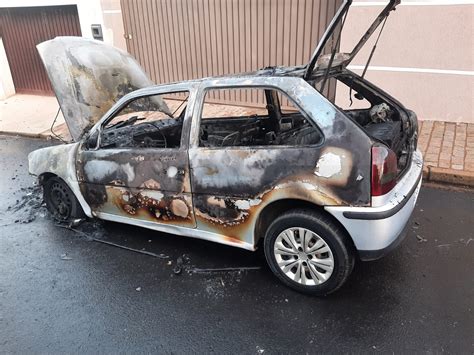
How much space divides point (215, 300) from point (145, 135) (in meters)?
1.94

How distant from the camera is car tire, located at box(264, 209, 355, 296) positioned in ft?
10.1

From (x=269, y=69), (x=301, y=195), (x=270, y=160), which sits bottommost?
(x=301, y=195)

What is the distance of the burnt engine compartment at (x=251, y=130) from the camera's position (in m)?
3.85

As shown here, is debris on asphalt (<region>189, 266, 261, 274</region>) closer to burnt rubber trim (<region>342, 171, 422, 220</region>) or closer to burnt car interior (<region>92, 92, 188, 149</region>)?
burnt rubber trim (<region>342, 171, 422, 220</region>)

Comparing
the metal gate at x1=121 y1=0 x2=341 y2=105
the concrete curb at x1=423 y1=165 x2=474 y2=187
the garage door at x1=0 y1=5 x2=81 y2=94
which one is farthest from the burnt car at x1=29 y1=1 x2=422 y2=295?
the garage door at x1=0 y1=5 x2=81 y2=94

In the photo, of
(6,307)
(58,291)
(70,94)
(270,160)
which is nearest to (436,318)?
(270,160)

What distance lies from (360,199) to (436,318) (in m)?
1.08

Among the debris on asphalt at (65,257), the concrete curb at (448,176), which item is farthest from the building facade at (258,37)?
the debris on asphalt at (65,257)

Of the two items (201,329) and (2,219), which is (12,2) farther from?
(201,329)

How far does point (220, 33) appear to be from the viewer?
8422 millimetres

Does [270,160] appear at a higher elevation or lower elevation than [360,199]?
higher

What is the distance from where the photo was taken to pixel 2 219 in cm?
500

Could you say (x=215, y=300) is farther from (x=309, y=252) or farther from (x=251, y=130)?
(x=251, y=130)

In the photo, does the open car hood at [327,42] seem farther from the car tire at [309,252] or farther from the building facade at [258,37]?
the building facade at [258,37]
